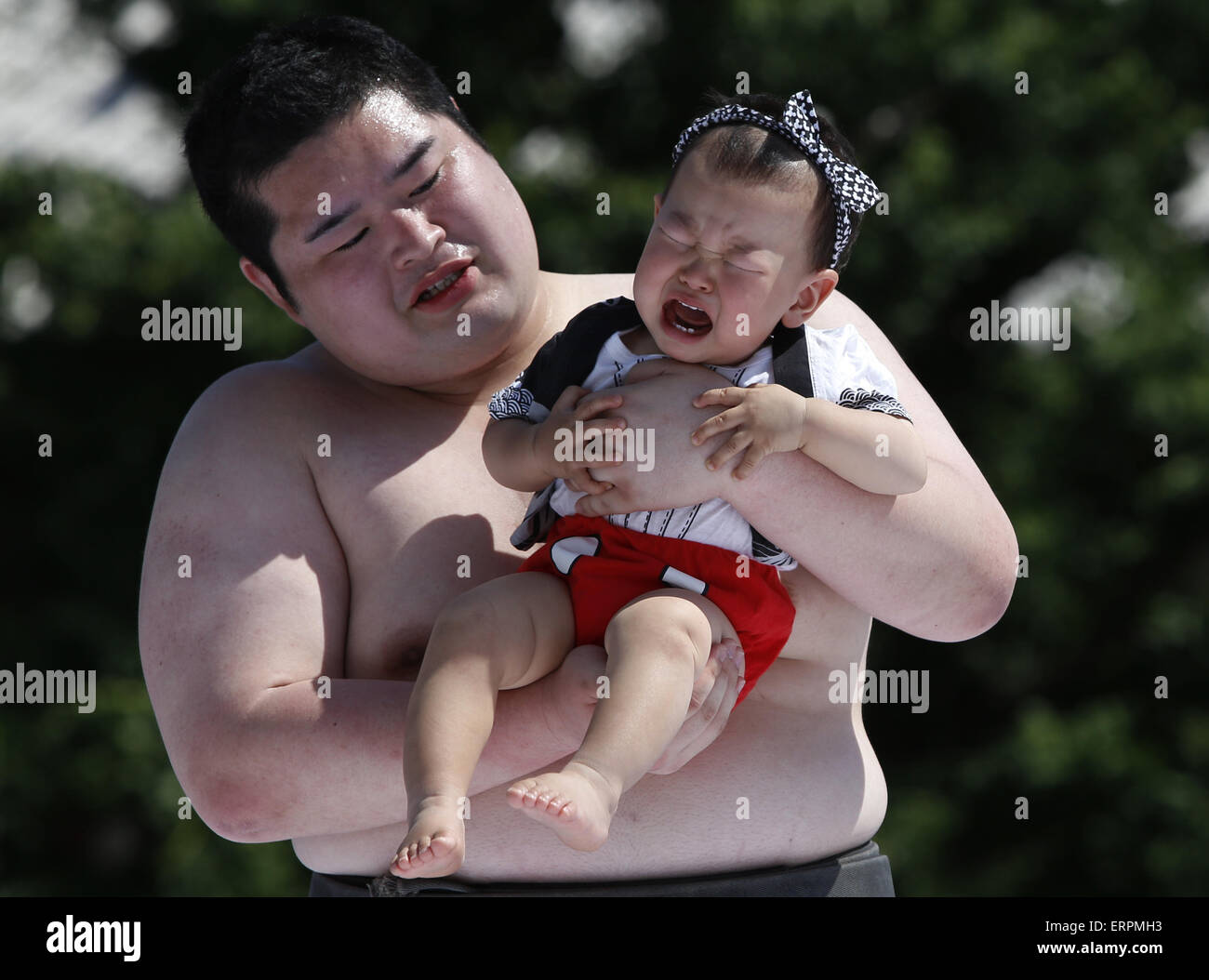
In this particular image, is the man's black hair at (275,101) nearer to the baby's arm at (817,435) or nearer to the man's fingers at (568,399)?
the man's fingers at (568,399)

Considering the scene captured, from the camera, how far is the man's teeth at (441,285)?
2012mm

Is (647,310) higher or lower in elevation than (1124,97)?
lower

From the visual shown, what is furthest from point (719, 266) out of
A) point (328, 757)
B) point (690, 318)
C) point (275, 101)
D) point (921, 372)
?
point (921, 372)

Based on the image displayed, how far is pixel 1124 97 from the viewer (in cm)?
652

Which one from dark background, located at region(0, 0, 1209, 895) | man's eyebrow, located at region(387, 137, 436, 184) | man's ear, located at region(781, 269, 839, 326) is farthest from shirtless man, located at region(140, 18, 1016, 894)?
dark background, located at region(0, 0, 1209, 895)

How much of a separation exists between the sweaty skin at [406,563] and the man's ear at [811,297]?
0.18 metres

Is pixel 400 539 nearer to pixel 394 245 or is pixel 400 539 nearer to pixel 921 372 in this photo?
pixel 394 245

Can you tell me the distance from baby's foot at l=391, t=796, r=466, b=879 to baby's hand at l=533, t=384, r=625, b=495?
0.46 metres

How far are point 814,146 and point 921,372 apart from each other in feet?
15.8

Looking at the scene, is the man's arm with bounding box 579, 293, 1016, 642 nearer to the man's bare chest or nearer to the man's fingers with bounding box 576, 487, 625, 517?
the man's fingers with bounding box 576, 487, 625, 517
